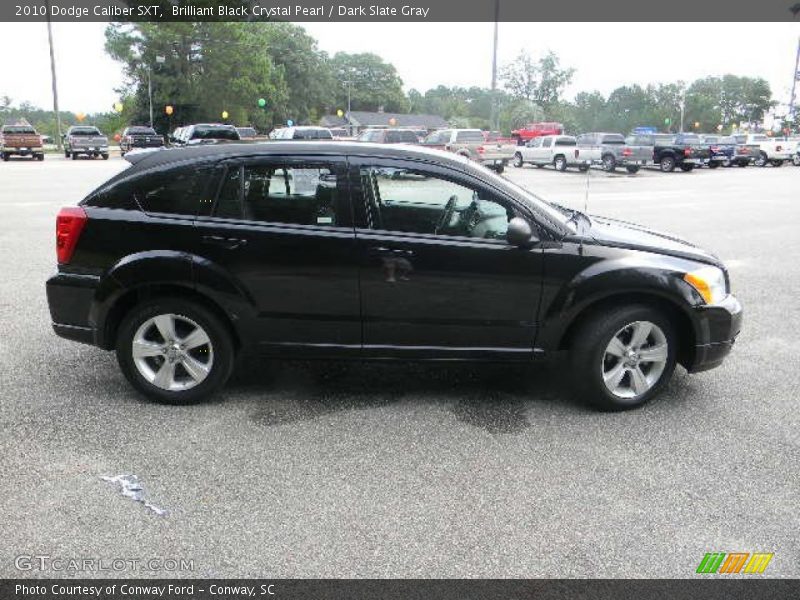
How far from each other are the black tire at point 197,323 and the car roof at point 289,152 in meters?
0.93

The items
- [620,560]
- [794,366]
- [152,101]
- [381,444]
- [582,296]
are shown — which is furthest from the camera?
[152,101]

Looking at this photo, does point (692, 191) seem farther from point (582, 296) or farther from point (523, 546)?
point (523, 546)

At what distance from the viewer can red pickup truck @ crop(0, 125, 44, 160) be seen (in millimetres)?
34969

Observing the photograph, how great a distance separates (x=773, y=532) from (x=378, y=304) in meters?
2.40

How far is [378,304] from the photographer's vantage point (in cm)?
434

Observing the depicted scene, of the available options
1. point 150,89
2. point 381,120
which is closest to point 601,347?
point 150,89

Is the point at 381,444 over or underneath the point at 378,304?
underneath

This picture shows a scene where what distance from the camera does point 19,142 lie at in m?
35.3

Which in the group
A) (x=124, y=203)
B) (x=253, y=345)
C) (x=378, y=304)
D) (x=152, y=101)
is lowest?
(x=253, y=345)

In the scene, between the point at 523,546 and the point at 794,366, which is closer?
the point at 523,546

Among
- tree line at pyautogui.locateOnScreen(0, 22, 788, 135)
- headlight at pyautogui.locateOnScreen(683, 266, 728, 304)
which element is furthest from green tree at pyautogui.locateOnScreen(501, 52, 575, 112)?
headlight at pyautogui.locateOnScreen(683, 266, 728, 304)

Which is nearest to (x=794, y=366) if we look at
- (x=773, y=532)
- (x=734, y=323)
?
(x=734, y=323)

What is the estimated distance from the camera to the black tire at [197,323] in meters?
4.34

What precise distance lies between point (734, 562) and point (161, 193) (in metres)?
3.74
